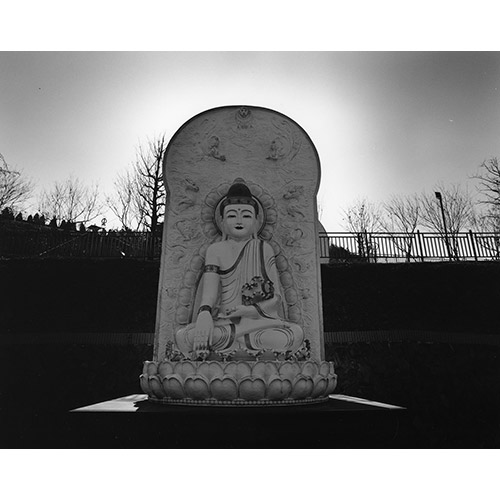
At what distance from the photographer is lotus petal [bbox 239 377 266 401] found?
9.90 ft

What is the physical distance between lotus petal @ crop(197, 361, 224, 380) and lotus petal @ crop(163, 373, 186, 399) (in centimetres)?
18

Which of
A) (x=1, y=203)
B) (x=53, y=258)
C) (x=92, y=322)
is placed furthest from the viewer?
(x=1, y=203)

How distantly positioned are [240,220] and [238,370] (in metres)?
1.53

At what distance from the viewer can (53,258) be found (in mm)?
8023

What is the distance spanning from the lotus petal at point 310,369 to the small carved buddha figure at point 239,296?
27cm

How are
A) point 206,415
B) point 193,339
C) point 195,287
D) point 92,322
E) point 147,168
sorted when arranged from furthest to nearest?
point 147,168, point 92,322, point 195,287, point 193,339, point 206,415

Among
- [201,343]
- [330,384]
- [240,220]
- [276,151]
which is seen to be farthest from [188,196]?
[330,384]

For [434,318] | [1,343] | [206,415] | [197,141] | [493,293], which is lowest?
[206,415]

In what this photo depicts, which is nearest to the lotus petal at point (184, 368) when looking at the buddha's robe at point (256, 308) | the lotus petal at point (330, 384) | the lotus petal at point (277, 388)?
the buddha's robe at point (256, 308)

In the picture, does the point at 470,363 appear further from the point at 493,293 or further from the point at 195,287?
the point at 195,287

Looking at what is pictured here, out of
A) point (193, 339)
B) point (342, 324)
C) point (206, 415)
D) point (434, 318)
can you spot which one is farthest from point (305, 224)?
point (434, 318)

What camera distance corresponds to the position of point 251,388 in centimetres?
303

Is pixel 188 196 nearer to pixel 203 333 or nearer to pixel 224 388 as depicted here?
pixel 203 333

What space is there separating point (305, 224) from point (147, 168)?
334 inches
